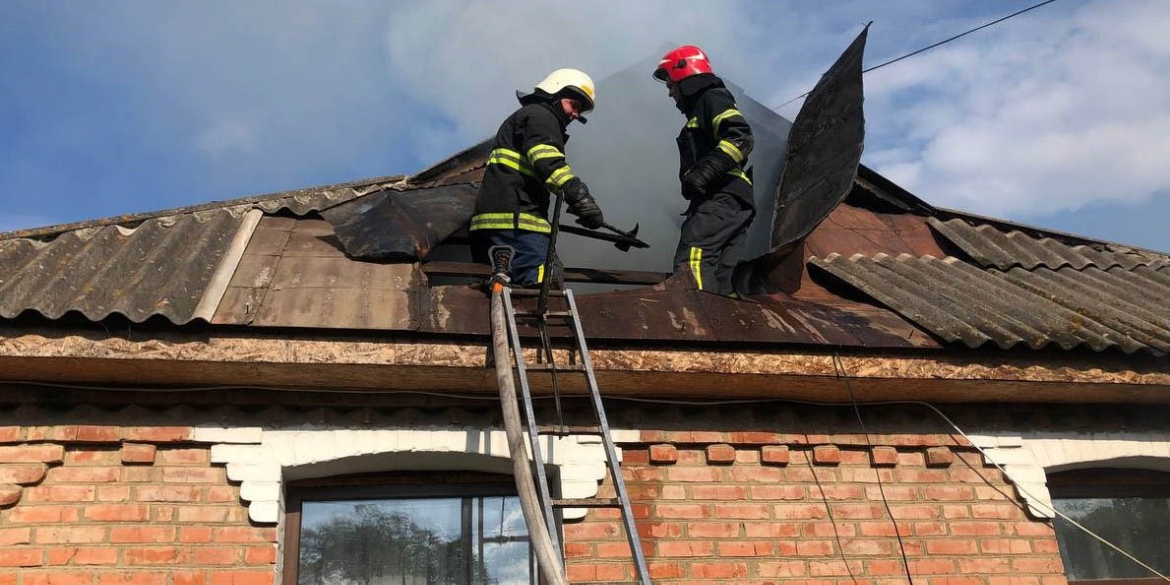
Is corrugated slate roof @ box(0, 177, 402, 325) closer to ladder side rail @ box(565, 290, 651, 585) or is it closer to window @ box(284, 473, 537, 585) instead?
window @ box(284, 473, 537, 585)

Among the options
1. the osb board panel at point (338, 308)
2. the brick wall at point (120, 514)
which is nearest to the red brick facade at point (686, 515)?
the brick wall at point (120, 514)

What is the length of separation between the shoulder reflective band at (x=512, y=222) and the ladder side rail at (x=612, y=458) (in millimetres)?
1174

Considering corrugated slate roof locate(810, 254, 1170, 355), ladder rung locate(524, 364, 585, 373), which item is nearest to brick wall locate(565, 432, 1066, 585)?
corrugated slate roof locate(810, 254, 1170, 355)

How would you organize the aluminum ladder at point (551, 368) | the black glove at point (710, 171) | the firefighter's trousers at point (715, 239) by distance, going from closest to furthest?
1. the aluminum ladder at point (551, 368)
2. the firefighter's trousers at point (715, 239)
3. the black glove at point (710, 171)

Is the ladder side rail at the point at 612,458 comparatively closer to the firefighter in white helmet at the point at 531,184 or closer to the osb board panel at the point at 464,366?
the osb board panel at the point at 464,366

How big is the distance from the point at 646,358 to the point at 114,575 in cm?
239

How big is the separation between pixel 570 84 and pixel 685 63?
0.87 meters

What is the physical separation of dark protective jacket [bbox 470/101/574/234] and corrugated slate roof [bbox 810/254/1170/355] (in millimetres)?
1694

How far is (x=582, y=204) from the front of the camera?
5191mm

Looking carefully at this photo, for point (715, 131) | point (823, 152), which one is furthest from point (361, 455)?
point (823, 152)

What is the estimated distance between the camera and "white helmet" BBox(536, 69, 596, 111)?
5965mm

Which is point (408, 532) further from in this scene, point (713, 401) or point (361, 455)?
point (713, 401)

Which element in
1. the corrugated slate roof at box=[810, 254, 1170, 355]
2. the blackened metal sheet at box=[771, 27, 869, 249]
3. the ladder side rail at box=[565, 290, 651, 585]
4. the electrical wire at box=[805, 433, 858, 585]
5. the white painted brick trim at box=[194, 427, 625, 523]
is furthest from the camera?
the blackened metal sheet at box=[771, 27, 869, 249]

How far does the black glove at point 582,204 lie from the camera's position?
5.19 m
